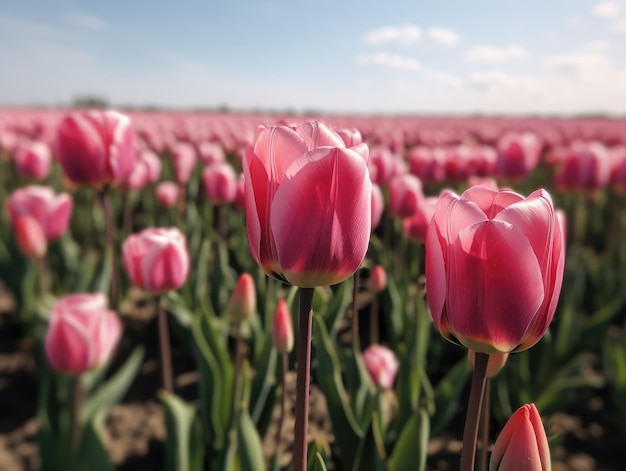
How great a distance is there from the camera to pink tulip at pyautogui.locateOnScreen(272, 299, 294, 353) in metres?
0.97

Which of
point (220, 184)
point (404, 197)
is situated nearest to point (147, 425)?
point (220, 184)

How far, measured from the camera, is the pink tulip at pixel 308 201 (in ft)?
1.88

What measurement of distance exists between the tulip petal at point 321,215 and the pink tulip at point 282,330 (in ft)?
1.24

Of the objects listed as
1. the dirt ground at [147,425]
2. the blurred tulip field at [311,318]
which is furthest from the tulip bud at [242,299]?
the dirt ground at [147,425]

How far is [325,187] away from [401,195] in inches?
64.1

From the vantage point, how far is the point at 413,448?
42.5 inches

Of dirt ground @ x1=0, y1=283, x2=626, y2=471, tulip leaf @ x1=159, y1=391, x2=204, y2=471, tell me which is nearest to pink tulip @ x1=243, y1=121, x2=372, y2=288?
tulip leaf @ x1=159, y1=391, x2=204, y2=471

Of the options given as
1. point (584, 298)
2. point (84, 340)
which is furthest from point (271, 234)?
point (584, 298)

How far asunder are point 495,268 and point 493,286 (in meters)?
0.02

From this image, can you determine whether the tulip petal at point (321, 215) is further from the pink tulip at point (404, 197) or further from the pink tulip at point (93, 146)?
the pink tulip at point (404, 197)

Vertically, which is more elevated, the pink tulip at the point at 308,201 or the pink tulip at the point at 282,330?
the pink tulip at the point at 308,201

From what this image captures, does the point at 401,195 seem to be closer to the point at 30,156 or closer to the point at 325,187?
the point at 325,187

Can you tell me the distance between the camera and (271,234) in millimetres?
616

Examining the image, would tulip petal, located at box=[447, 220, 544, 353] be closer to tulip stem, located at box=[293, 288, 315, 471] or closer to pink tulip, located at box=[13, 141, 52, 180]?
tulip stem, located at box=[293, 288, 315, 471]
